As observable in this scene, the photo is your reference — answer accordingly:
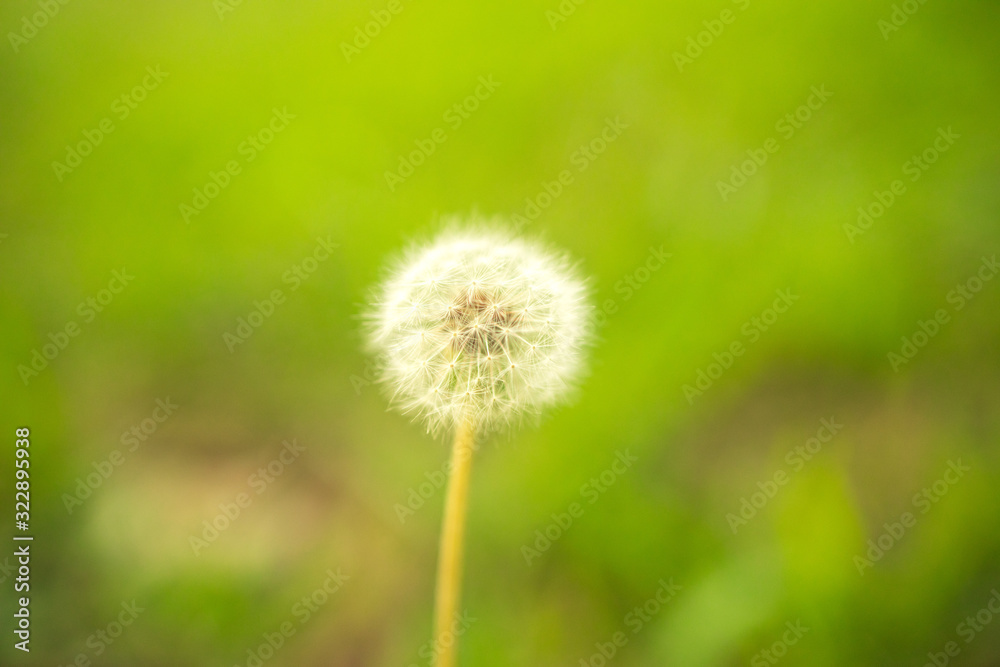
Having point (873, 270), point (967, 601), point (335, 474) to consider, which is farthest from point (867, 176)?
point (335, 474)

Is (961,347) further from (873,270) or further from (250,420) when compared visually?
(250,420)
